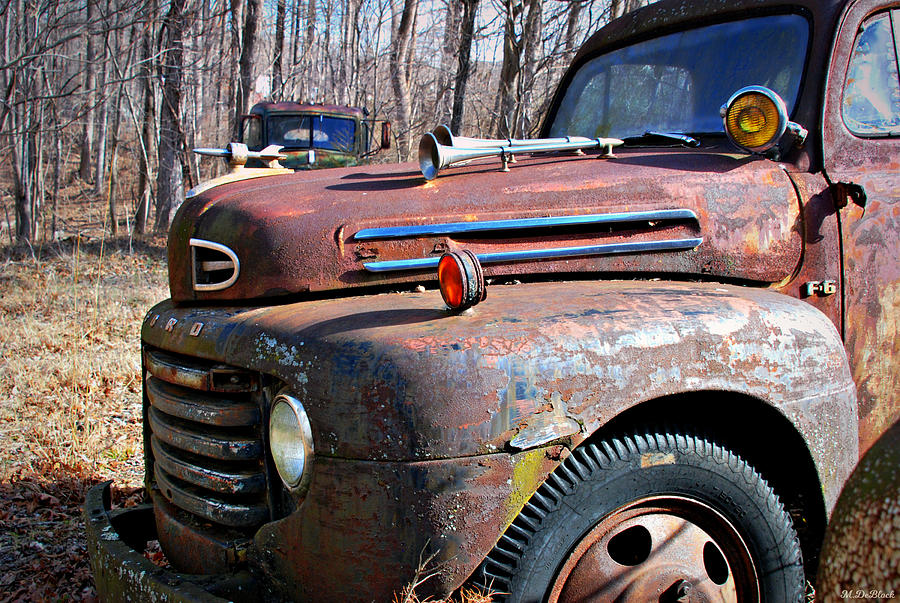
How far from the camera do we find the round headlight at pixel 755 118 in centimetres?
246

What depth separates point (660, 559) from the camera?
77.2 inches

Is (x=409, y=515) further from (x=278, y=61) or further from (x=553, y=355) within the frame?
(x=278, y=61)

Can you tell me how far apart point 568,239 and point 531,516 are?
923 mm

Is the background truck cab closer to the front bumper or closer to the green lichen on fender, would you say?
the front bumper

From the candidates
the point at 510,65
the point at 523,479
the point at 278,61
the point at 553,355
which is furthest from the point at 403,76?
the point at 523,479

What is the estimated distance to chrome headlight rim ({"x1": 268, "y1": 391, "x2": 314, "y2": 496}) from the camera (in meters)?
1.84

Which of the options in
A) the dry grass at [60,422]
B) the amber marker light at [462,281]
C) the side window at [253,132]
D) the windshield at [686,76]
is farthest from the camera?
the side window at [253,132]

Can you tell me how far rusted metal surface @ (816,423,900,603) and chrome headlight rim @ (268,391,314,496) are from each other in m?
1.11

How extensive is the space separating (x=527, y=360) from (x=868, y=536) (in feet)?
2.73

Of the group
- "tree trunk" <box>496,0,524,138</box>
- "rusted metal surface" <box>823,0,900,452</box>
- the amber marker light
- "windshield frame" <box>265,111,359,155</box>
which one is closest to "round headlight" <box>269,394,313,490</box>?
the amber marker light

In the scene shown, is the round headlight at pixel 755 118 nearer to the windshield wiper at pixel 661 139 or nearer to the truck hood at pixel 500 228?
the truck hood at pixel 500 228

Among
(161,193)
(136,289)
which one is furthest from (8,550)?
(161,193)

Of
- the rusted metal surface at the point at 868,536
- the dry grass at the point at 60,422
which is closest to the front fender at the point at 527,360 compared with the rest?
the rusted metal surface at the point at 868,536

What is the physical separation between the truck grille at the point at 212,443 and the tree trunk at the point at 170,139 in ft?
44.6
